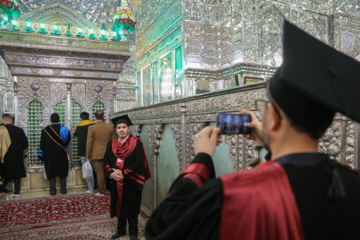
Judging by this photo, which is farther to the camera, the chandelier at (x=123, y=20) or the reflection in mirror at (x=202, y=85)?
the chandelier at (x=123, y=20)

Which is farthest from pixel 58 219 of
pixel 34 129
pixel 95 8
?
pixel 95 8

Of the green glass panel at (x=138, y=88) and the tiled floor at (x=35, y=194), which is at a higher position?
the green glass panel at (x=138, y=88)

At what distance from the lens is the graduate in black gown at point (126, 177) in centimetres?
314

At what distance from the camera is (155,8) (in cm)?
797

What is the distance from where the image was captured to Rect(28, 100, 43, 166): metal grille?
6094mm

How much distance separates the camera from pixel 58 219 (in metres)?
3.94

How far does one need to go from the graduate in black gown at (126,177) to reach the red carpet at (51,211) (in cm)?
104

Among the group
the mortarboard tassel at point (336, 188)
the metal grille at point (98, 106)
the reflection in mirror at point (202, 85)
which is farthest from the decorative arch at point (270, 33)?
the mortarboard tassel at point (336, 188)

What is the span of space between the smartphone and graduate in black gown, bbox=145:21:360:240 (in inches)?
9.9

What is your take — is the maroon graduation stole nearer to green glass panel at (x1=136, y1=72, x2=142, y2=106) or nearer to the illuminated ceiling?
green glass panel at (x1=136, y1=72, x2=142, y2=106)

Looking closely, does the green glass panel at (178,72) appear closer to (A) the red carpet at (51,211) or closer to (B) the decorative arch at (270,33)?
(B) the decorative arch at (270,33)

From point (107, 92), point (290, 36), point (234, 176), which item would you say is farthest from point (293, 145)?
point (107, 92)

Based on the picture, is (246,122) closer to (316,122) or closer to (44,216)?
(316,122)

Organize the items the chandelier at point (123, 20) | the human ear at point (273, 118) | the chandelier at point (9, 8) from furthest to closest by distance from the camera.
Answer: the chandelier at point (123, 20), the chandelier at point (9, 8), the human ear at point (273, 118)
